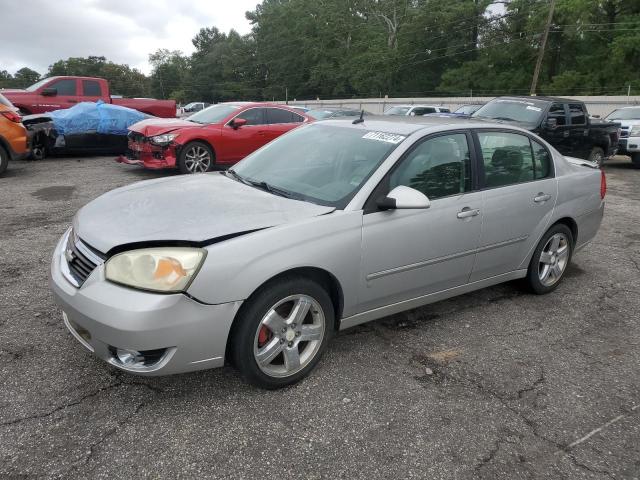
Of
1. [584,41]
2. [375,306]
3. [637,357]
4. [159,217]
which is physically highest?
[584,41]

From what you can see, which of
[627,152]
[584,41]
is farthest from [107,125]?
[584,41]

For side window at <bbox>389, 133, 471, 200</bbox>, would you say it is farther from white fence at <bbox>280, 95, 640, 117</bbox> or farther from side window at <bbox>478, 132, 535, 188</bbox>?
white fence at <bbox>280, 95, 640, 117</bbox>

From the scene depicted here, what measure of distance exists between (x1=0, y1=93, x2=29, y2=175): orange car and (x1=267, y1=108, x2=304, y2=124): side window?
462 cm

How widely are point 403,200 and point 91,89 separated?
43.4 ft

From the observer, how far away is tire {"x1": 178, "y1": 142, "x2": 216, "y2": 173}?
9188 millimetres

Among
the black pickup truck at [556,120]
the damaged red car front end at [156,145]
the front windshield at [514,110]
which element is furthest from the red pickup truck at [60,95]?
the black pickup truck at [556,120]

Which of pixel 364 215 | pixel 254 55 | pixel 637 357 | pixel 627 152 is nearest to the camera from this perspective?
pixel 364 215

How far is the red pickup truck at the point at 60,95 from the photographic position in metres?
13.1

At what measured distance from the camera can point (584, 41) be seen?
4297cm

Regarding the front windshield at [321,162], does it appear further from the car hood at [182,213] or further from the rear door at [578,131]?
the rear door at [578,131]

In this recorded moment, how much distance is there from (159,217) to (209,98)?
9647 centimetres

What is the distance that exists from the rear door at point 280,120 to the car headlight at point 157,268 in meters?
7.91

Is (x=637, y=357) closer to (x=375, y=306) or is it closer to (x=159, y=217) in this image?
(x=375, y=306)

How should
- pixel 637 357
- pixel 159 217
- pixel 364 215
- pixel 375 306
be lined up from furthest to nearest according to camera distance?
1. pixel 637 357
2. pixel 375 306
3. pixel 364 215
4. pixel 159 217
